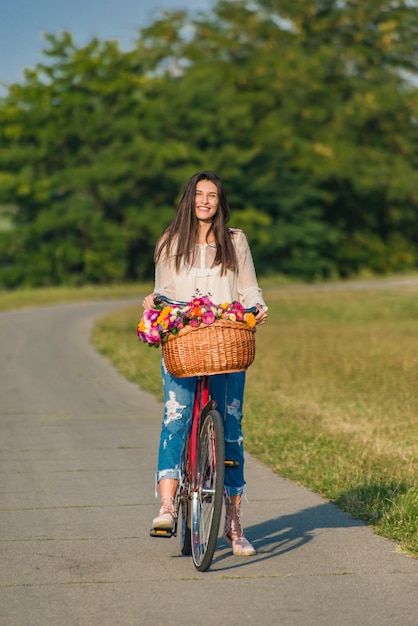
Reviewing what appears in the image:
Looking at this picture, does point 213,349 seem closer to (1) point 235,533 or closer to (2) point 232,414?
(2) point 232,414

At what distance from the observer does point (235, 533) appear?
19.8 ft

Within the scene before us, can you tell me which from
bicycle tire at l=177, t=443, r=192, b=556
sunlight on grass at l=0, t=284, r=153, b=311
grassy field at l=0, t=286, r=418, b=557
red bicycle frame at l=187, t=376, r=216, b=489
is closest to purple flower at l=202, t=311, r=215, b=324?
red bicycle frame at l=187, t=376, r=216, b=489

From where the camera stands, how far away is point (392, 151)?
2375 inches

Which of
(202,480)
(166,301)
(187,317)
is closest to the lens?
(187,317)

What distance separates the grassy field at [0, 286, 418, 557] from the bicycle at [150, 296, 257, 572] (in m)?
1.09

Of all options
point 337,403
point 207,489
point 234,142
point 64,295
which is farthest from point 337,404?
point 234,142

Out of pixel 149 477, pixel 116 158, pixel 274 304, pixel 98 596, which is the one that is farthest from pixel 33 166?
pixel 98 596

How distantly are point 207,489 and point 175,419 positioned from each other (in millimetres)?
447

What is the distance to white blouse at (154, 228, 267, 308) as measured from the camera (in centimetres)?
593

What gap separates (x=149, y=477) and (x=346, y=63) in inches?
2104

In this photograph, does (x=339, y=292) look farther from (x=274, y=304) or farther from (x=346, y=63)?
(x=346, y=63)

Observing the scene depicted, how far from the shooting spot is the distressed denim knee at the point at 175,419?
234 inches

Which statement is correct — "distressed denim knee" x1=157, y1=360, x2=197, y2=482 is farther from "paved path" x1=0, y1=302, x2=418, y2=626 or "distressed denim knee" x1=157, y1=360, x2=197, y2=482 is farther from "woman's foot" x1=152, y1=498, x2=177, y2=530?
"paved path" x1=0, y1=302, x2=418, y2=626

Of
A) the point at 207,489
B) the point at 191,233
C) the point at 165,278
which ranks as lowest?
the point at 207,489
